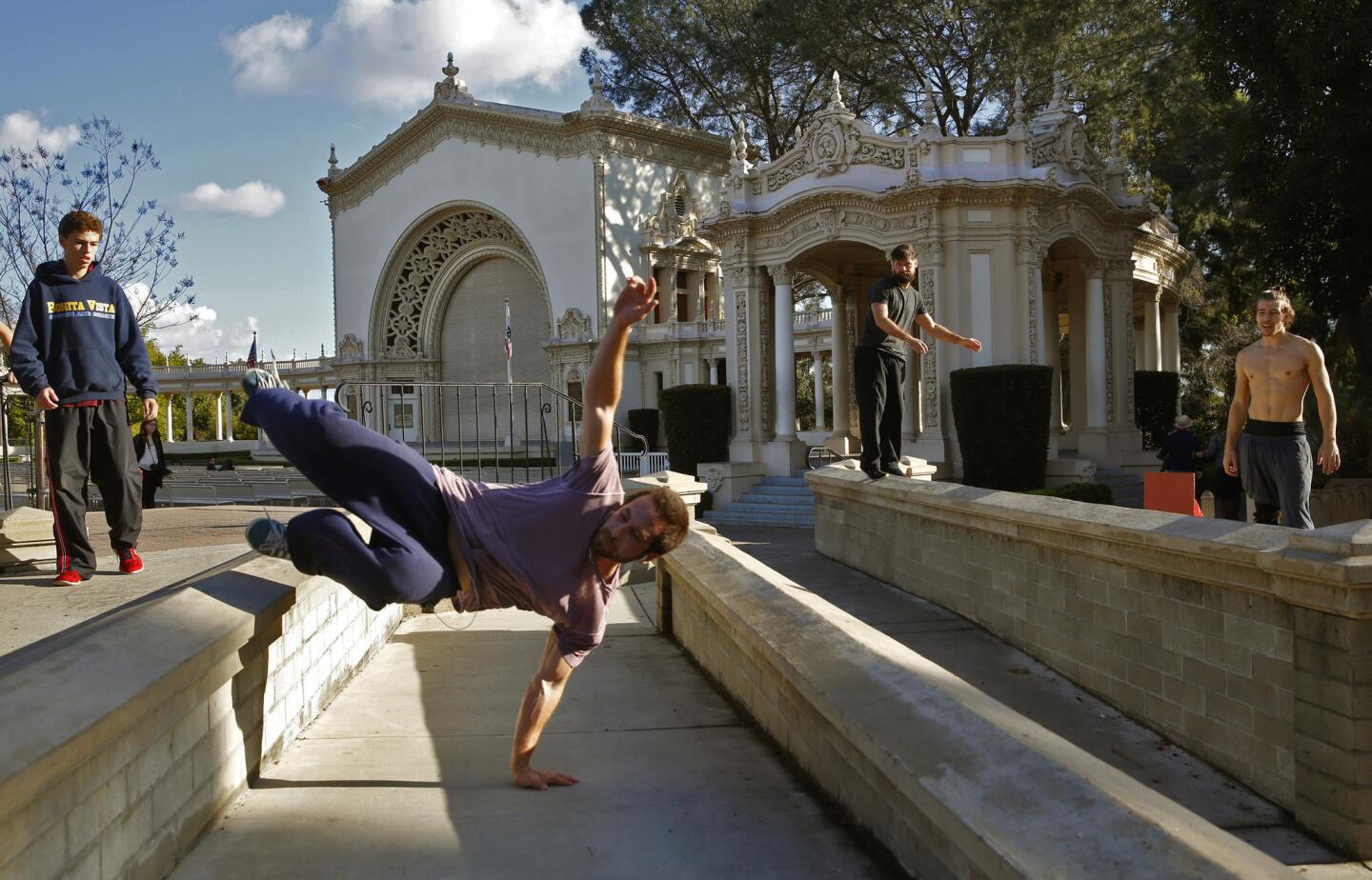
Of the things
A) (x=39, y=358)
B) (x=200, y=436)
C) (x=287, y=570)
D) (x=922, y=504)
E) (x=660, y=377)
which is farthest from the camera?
(x=200, y=436)

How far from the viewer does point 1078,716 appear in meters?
5.72

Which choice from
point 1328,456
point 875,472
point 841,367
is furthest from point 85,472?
point 841,367

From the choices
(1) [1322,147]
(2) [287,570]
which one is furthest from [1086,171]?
(2) [287,570]

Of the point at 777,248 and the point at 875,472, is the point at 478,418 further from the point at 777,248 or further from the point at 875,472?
the point at 875,472

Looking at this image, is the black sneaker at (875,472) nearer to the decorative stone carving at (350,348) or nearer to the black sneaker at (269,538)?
the black sneaker at (269,538)

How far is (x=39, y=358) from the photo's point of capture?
5.01 m

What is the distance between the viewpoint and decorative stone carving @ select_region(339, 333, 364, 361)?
47.6 meters

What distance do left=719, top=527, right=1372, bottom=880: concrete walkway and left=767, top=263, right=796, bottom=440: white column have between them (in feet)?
37.0

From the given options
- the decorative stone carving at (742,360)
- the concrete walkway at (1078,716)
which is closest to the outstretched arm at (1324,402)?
the concrete walkway at (1078,716)

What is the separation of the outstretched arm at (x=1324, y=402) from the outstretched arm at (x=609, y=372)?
493 centimetres

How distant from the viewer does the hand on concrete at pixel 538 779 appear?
3.86m

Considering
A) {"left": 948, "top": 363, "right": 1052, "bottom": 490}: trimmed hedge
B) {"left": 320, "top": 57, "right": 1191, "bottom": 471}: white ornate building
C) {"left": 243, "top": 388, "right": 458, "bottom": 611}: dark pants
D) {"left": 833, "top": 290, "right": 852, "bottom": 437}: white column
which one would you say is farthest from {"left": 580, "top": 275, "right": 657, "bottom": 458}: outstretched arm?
{"left": 833, "top": 290, "right": 852, "bottom": 437}: white column

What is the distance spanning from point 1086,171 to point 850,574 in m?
14.0

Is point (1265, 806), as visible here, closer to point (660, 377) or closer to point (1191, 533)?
point (1191, 533)
